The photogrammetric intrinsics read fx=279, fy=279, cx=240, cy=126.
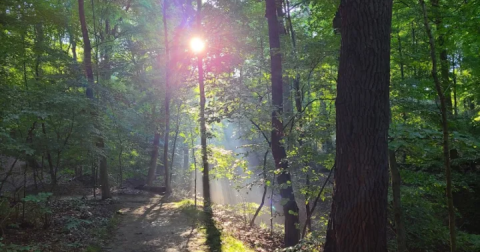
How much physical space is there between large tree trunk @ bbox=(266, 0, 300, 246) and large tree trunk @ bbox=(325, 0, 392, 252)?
3676 mm

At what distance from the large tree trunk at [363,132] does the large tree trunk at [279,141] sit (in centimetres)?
368

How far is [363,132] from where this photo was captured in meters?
2.83

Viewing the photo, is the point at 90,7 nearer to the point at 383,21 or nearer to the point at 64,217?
the point at 64,217

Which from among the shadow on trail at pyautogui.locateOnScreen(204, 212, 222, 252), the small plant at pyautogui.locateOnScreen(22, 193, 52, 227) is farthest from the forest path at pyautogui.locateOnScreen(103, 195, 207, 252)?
the small plant at pyautogui.locateOnScreen(22, 193, 52, 227)

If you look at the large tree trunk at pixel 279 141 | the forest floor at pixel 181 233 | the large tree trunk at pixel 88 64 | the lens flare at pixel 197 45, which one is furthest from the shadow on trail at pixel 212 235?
the lens flare at pixel 197 45

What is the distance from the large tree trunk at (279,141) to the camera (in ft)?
22.3

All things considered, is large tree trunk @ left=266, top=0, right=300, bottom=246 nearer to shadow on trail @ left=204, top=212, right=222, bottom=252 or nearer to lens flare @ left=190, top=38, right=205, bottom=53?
shadow on trail @ left=204, top=212, right=222, bottom=252

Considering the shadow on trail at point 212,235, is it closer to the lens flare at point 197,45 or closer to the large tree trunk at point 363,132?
the large tree trunk at point 363,132

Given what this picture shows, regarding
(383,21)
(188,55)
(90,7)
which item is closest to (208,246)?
(383,21)

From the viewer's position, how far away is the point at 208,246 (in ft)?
22.7

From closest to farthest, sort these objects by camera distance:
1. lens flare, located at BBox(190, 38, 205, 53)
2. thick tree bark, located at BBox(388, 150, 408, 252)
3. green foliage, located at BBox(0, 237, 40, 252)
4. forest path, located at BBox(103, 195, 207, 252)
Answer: green foliage, located at BBox(0, 237, 40, 252), thick tree bark, located at BBox(388, 150, 408, 252), forest path, located at BBox(103, 195, 207, 252), lens flare, located at BBox(190, 38, 205, 53)

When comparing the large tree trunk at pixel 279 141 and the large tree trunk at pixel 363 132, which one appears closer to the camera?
the large tree trunk at pixel 363 132

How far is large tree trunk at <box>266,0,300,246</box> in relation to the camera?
6.80 meters

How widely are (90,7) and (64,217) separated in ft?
36.9
